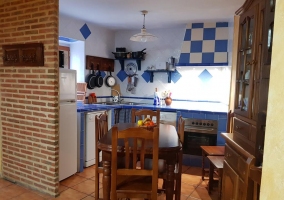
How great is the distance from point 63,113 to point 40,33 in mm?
959

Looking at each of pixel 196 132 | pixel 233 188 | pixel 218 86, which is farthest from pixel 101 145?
pixel 218 86

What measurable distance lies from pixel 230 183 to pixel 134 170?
0.77 meters

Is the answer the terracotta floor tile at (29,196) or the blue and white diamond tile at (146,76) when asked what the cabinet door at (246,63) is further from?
the blue and white diamond tile at (146,76)

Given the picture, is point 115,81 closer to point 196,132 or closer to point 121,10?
point 121,10

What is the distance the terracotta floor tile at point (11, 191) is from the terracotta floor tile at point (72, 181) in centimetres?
44

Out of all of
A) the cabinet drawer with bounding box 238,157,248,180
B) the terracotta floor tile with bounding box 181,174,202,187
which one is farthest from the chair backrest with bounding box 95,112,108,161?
the terracotta floor tile with bounding box 181,174,202,187

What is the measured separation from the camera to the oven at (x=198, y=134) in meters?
3.33

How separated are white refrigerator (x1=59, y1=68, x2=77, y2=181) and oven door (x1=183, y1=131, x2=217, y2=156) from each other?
5.52 ft

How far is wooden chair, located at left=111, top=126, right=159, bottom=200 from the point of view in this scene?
5.23 ft

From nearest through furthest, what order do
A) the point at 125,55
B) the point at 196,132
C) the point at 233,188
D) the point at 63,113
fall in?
the point at 233,188 → the point at 63,113 → the point at 196,132 → the point at 125,55

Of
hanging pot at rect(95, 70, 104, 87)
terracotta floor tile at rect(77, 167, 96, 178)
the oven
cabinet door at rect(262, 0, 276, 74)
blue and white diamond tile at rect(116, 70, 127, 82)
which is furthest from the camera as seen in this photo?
blue and white diamond tile at rect(116, 70, 127, 82)

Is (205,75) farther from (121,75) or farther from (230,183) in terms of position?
(230,183)

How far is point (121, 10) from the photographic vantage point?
320cm

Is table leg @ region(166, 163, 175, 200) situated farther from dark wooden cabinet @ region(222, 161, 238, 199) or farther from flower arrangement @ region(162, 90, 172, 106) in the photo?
flower arrangement @ region(162, 90, 172, 106)
